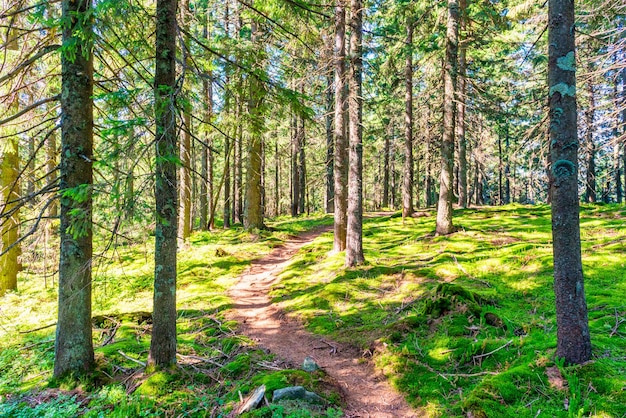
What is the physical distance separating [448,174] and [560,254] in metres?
7.92

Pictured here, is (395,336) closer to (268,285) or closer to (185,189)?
(268,285)

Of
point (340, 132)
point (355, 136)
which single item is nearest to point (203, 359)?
point (355, 136)

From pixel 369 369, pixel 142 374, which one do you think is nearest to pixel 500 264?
pixel 369 369

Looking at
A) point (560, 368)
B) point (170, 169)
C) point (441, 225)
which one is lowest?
point (560, 368)

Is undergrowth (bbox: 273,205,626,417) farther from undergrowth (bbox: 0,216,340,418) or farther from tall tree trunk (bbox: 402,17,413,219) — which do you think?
tall tree trunk (bbox: 402,17,413,219)

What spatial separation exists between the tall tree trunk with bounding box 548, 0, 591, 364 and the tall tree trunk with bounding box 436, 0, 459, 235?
7696 millimetres

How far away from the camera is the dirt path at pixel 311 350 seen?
174 inches

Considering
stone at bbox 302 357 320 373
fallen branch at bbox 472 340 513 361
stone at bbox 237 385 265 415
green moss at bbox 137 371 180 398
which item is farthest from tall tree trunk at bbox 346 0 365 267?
green moss at bbox 137 371 180 398

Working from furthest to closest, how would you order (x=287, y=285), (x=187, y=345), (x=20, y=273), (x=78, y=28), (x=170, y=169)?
(x=20, y=273) < (x=287, y=285) < (x=187, y=345) < (x=170, y=169) < (x=78, y=28)

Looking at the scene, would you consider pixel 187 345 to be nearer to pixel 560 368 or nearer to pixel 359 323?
pixel 359 323

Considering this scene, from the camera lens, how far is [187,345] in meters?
5.95

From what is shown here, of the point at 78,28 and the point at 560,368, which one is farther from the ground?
the point at 78,28

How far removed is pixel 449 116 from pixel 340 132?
3.76 meters

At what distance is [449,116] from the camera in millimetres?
11148
